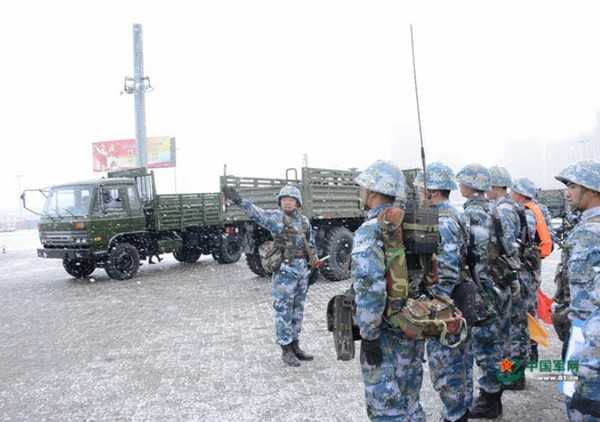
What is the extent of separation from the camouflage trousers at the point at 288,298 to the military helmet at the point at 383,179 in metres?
2.15

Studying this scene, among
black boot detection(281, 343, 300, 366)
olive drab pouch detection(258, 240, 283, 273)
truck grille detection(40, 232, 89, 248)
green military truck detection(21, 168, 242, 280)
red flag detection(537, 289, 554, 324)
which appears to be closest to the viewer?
black boot detection(281, 343, 300, 366)

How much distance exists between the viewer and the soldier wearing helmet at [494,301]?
3588mm

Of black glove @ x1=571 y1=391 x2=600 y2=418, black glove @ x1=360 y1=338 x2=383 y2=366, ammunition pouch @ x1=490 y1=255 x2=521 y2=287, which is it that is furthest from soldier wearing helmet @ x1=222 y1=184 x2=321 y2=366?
black glove @ x1=571 y1=391 x2=600 y2=418

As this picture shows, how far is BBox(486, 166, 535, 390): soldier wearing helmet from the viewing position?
3.89m

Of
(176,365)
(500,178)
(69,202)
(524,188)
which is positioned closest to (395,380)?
(500,178)

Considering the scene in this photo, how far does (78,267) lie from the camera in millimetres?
11016

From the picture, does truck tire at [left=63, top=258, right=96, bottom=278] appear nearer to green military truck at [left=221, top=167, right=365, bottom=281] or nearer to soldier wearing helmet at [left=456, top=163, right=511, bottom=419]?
green military truck at [left=221, top=167, right=365, bottom=281]

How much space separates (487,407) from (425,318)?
4.86ft

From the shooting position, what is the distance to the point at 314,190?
958 cm

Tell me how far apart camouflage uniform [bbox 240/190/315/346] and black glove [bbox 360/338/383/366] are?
7.25 ft

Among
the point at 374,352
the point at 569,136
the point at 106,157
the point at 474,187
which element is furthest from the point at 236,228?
the point at 569,136

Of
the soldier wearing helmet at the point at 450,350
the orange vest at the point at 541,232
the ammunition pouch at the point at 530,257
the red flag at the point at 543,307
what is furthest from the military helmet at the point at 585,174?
the red flag at the point at 543,307

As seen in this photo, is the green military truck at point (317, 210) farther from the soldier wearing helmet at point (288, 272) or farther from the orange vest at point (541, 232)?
the orange vest at point (541, 232)

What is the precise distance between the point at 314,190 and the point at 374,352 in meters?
7.02
